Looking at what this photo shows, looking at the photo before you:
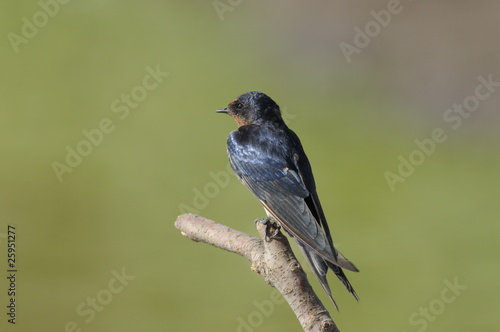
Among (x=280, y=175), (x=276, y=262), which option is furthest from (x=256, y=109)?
(x=276, y=262)

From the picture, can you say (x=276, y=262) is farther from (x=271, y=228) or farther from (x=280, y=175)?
(x=280, y=175)

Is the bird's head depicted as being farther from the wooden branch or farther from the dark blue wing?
the wooden branch

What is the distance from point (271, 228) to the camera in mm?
1659

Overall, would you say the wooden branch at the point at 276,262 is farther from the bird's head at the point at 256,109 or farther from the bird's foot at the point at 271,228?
the bird's head at the point at 256,109

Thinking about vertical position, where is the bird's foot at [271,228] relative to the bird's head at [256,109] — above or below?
below

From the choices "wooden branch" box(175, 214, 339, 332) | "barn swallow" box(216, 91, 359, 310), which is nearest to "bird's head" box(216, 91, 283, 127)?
"barn swallow" box(216, 91, 359, 310)

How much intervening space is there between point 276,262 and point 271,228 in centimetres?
11

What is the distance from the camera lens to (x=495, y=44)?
4.79 metres

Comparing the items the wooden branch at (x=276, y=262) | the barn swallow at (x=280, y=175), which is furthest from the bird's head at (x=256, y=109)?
the wooden branch at (x=276, y=262)

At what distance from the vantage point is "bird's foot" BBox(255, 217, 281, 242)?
1.63m

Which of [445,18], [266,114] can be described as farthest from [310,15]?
[266,114]

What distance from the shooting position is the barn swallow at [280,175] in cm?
161

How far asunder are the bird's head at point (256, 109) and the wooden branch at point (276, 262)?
30 centimetres

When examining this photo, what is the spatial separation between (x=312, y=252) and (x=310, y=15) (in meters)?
3.50
